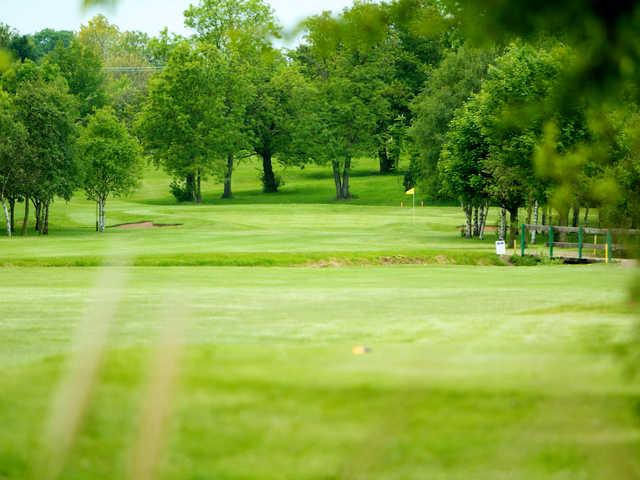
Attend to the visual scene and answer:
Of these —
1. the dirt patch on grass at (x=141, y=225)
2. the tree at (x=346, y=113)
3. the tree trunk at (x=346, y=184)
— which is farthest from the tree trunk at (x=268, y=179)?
the dirt patch on grass at (x=141, y=225)

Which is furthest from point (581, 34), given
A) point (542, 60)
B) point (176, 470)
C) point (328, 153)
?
point (328, 153)

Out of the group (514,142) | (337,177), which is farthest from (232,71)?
(514,142)

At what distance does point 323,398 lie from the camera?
12.1 feet

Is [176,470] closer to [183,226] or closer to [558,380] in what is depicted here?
[558,380]

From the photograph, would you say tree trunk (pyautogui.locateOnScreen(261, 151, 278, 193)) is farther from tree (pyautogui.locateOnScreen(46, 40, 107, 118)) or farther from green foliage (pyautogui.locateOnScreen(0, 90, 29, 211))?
green foliage (pyautogui.locateOnScreen(0, 90, 29, 211))

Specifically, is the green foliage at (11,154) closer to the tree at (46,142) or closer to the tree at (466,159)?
the tree at (46,142)

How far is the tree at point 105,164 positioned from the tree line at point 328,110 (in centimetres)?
12

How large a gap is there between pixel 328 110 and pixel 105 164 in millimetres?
32434

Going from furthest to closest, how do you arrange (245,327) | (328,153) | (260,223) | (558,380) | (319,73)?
(319,73), (328,153), (260,223), (245,327), (558,380)

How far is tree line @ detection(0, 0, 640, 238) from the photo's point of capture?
507 centimetres

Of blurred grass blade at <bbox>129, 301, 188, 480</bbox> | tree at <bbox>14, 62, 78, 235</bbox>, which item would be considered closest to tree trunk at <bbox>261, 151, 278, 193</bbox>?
tree at <bbox>14, 62, 78, 235</bbox>

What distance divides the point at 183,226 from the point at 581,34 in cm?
5553

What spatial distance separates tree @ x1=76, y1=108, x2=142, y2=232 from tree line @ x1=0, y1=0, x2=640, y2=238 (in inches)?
4.7

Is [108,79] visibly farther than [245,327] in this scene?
Yes
